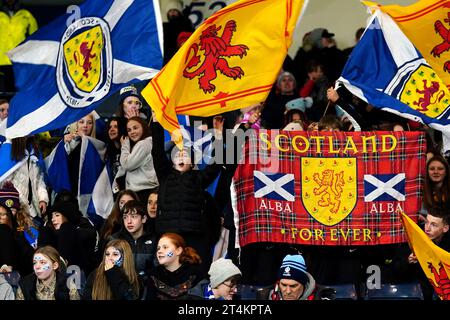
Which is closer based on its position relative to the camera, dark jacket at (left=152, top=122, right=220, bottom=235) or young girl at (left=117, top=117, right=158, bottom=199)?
dark jacket at (left=152, top=122, right=220, bottom=235)

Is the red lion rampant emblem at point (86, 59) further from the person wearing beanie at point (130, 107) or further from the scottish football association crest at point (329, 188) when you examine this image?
the scottish football association crest at point (329, 188)

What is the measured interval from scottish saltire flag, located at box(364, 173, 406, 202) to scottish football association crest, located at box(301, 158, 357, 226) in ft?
0.39

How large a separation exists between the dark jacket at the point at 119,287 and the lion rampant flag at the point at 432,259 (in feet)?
8.22

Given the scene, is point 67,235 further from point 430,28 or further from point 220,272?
point 430,28

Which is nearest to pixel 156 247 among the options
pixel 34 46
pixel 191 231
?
pixel 191 231

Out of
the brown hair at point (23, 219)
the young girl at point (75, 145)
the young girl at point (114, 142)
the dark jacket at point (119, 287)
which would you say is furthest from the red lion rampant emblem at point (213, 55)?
the brown hair at point (23, 219)

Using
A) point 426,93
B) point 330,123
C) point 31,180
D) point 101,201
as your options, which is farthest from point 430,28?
point 31,180

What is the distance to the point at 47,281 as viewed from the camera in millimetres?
15500

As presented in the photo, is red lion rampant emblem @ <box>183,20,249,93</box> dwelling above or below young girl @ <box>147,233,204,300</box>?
above

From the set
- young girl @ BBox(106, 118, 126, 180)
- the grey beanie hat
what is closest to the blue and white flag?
the grey beanie hat

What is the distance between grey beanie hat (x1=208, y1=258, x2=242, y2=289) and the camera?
48.2 ft

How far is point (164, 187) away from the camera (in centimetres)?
1605

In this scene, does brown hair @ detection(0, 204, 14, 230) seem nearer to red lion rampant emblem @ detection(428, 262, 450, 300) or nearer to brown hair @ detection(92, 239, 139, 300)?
brown hair @ detection(92, 239, 139, 300)
